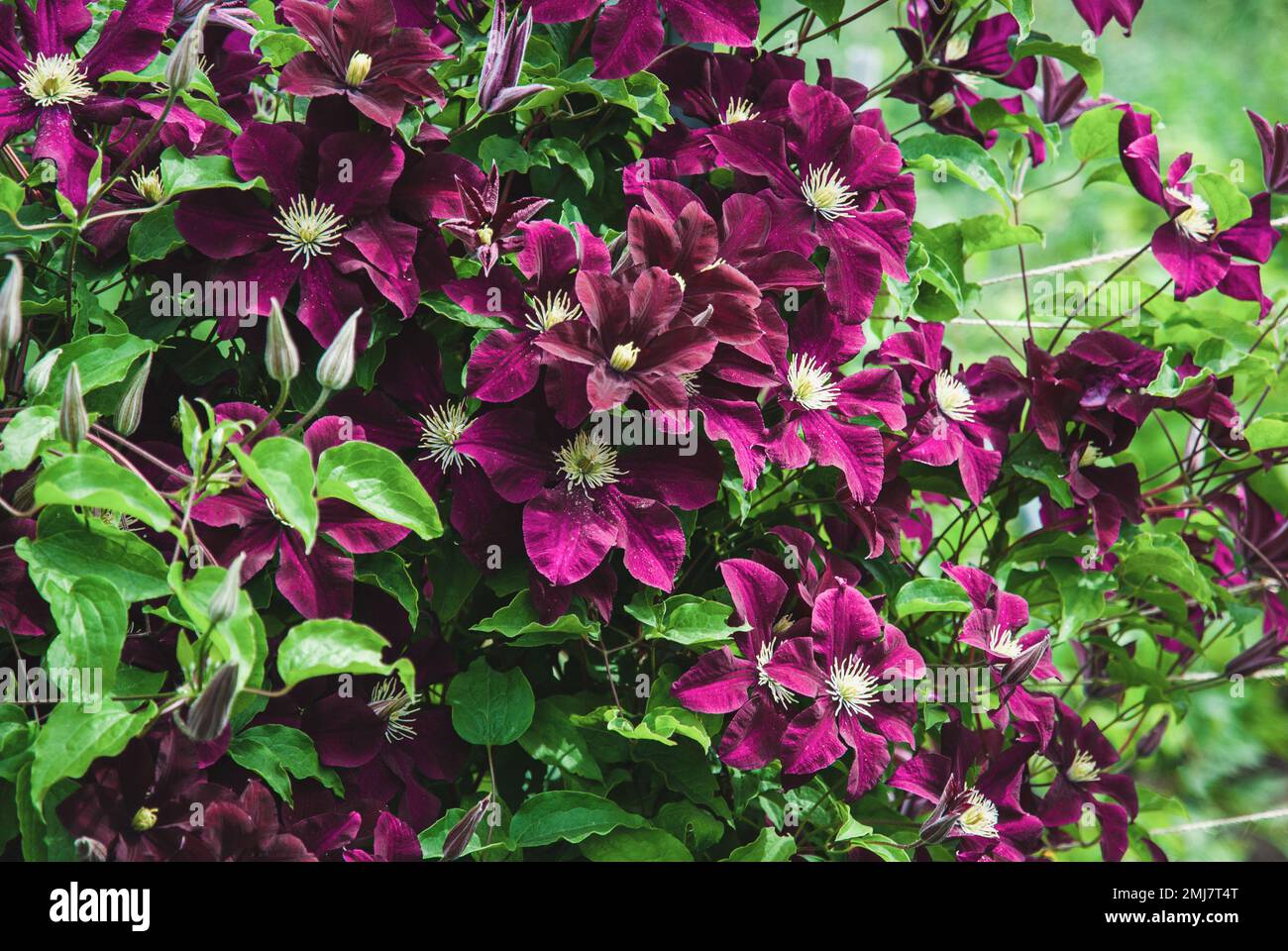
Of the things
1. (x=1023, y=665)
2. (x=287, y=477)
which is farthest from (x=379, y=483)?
(x=1023, y=665)

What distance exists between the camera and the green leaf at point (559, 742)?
3.04ft

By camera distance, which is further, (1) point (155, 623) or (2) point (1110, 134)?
(2) point (1110, 134)

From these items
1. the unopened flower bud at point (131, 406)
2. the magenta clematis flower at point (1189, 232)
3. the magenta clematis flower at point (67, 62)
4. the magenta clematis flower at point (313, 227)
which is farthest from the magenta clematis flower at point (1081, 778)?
the magenta clematis flower at point (67, 62)

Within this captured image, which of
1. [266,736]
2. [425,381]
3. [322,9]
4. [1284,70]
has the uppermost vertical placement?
[1284,70]

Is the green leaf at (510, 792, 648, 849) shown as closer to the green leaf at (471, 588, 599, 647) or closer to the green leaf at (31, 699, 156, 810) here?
the green leaf at (471, 588, 599, 647)

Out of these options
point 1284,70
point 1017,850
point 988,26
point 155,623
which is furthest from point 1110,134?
point 1284,70

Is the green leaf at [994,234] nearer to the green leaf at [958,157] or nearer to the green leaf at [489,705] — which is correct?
the green leaf at [958,157]

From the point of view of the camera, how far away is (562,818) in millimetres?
895

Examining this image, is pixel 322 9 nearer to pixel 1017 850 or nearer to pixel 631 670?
pixel 631 670

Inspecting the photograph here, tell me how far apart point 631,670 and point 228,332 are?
42cm

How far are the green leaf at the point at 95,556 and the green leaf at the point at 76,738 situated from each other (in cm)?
7

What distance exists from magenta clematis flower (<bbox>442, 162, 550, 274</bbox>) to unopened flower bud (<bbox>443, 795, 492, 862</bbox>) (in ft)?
1.21

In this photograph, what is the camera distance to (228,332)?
0.83 m

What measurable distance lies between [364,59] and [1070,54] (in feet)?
2.11
